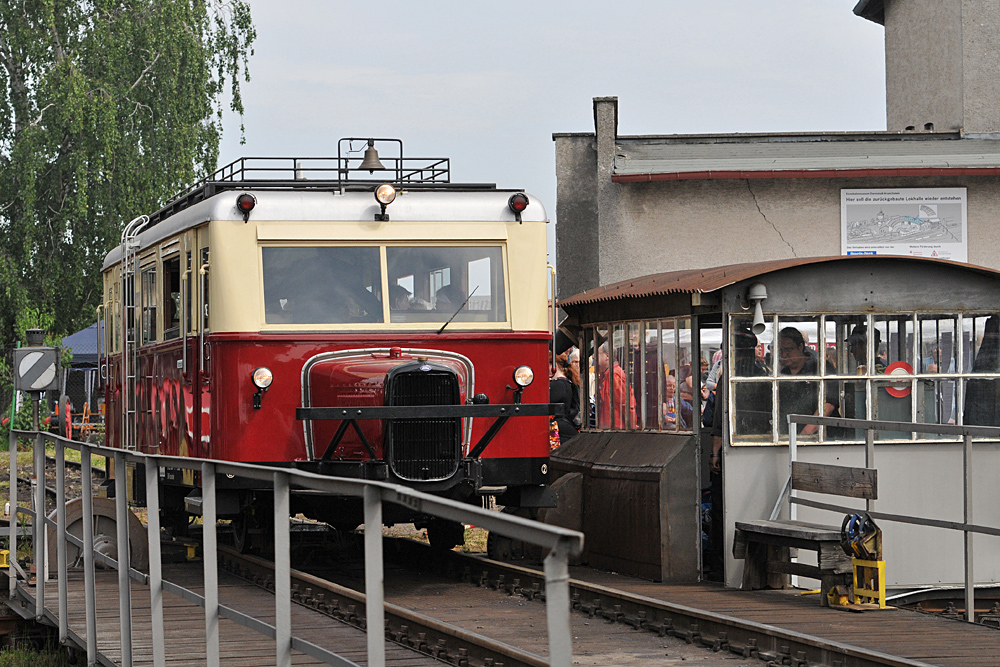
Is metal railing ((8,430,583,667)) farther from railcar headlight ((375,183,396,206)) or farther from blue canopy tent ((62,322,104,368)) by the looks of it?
blue canopy tent ((62,322,104,368))

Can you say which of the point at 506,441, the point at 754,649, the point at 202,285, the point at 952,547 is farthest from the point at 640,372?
the point at 754,649

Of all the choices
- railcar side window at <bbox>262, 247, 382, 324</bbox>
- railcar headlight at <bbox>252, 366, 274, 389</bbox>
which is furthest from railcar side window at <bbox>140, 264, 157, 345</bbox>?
railcar headlight at <bbox>252, 366, 274, 389</bbox>

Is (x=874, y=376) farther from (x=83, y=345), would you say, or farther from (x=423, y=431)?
(x=83, y=345)

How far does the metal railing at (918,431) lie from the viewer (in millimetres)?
9812

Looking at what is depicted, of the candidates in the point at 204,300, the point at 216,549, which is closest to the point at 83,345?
the point at 204,300

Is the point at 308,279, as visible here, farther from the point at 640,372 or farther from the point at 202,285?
the point at 640,372

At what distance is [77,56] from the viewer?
1683 inches

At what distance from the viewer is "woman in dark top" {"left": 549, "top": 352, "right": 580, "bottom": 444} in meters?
14.1

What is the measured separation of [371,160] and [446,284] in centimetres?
177

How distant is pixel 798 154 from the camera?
23062mm

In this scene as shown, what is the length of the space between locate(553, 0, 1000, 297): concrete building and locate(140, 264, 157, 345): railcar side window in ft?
33.4

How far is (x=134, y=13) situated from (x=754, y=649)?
129 ft

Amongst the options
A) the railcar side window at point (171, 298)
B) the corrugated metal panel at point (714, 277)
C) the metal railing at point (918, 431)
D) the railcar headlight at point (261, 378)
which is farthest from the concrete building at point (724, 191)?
the railcar headlight at point (261, 378)

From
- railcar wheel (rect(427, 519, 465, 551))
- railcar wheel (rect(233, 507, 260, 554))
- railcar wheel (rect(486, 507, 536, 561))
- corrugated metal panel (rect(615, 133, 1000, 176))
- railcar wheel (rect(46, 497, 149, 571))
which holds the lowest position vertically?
railcar wheel (rect(486, 507, 536, 561))
